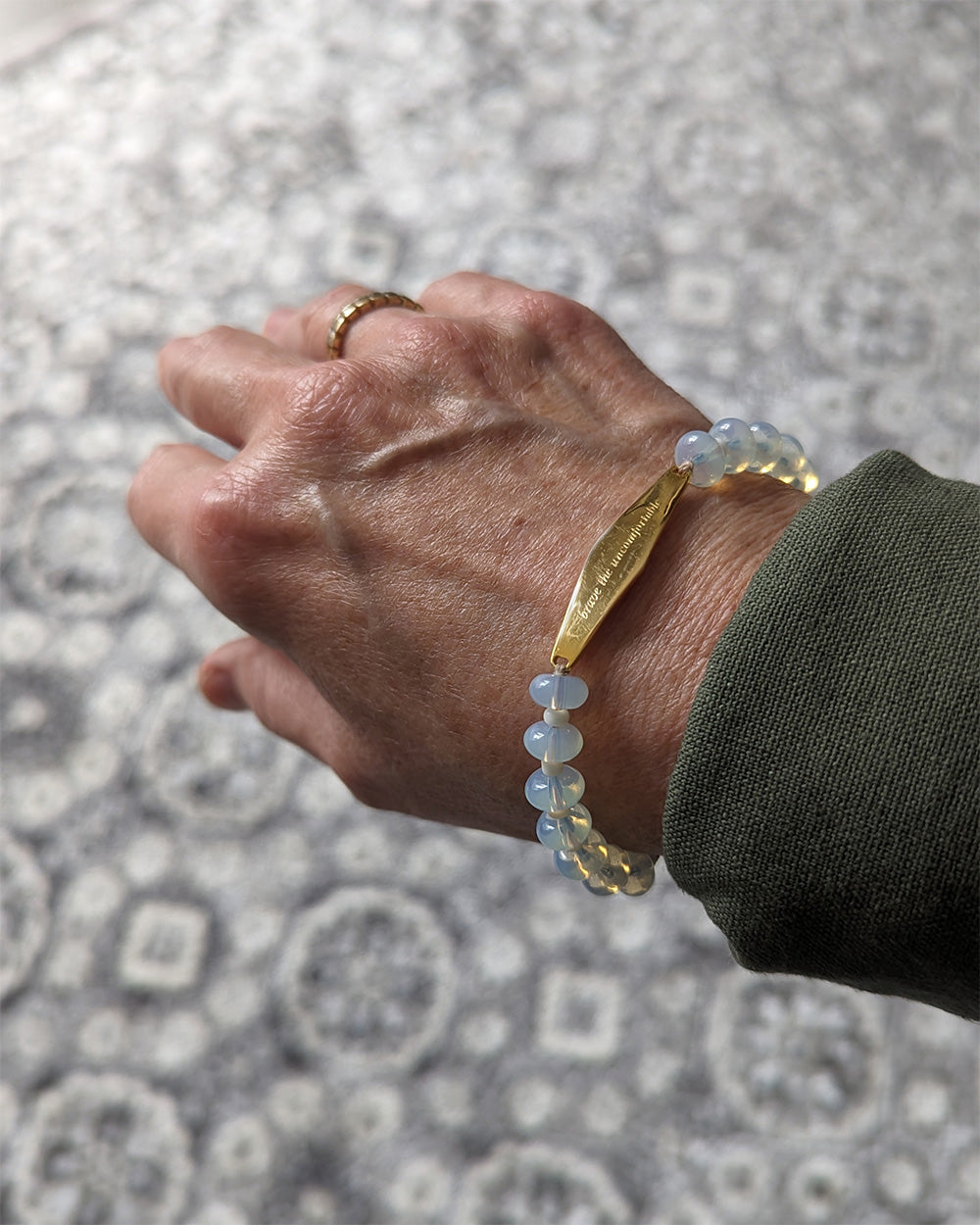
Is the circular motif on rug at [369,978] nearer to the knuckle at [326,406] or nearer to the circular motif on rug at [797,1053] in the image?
the circular motif on rug at [797,1053]

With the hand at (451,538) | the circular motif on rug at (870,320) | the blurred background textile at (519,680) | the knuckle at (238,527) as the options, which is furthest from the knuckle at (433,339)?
the circular motif on rug at (870,320)

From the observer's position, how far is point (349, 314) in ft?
2.67

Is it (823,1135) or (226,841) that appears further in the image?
(226,841)

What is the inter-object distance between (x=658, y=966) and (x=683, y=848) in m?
0.58

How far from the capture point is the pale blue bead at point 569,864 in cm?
66

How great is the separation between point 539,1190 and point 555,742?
1.89ft

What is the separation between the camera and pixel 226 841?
115cm

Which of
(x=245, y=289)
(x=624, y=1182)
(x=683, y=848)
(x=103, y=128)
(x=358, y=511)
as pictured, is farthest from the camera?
(x=103, y=128)

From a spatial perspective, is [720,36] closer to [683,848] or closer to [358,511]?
[358,511]

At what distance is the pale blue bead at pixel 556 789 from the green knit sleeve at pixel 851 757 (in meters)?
0.08

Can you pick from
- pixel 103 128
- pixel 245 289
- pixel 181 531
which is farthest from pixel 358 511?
pixel 103 128

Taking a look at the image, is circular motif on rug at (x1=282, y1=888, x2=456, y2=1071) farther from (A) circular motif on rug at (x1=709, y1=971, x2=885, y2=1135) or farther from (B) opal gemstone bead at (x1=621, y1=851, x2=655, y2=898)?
(B) opal gemstone bead at (x1=621, y1=851, x2=655, y2=898)

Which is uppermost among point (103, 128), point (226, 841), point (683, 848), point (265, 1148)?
point (103, 128)

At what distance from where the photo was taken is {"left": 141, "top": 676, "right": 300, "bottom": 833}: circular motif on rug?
3.82 feet
